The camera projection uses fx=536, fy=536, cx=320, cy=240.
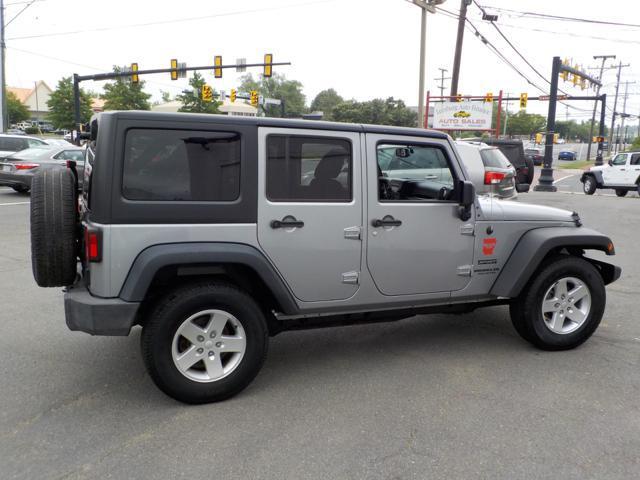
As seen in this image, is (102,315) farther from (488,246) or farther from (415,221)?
(488,246)

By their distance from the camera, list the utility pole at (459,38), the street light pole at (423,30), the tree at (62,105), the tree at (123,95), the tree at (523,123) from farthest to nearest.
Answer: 1. the tree at (523,123)
2. the tree at (62,105)
3. the tree at (123,95)
4. the utility pole at (459,38)
5. the street light pole at (423,30)

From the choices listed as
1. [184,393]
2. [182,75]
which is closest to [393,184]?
[184,393]

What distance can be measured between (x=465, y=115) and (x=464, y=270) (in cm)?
3024

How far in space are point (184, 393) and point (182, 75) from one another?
90.4ft

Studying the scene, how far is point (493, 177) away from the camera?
1168 cm

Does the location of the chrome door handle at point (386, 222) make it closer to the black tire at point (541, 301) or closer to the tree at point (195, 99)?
the black tire at point (541, 301)

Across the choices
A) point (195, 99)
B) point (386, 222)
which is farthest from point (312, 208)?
point (195, 99)

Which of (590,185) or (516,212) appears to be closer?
(516,212)

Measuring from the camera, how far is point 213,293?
133 inches

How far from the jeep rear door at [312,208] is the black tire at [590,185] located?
20.3m

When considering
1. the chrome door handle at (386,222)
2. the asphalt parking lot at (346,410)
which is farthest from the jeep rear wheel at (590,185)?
the chrome door handle at (386,222)

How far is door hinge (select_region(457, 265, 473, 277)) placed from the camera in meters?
4.19

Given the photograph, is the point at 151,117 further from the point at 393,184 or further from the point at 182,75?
the point at 182,75

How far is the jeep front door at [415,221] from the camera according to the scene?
386 cm
